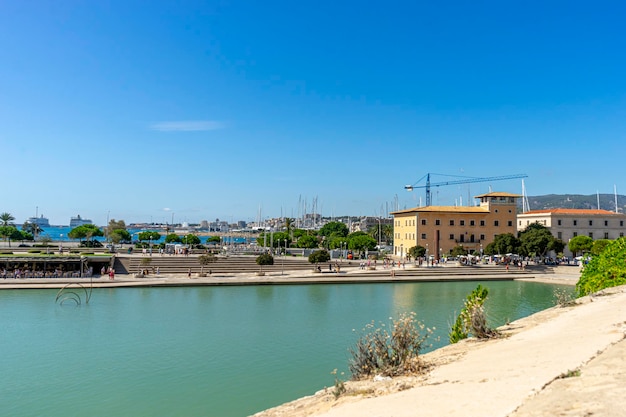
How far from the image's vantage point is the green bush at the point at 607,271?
63.2ft

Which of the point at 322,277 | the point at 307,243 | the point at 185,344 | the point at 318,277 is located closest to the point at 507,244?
the point at 322,277

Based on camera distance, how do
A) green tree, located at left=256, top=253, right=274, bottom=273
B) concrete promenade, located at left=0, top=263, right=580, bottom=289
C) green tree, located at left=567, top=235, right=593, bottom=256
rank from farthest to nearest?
green tree, located at left=567, top=235, right=593, bottom=256 → green tree, located at left=256, top=253, right=274, bottom=273 → concrete promenade, located at left=0, top=263, right=580, bottom=289

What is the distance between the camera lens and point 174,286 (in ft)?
108

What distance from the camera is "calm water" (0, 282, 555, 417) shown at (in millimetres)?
12094

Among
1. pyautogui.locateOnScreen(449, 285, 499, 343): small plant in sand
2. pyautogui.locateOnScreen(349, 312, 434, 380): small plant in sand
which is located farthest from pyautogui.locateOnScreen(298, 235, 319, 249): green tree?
pyautogui.locateOnScreen(349, 312, 434, 380): small plant in sand

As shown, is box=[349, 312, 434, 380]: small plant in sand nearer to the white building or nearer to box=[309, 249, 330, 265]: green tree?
box=[309, 249, 330, 265]: green tree

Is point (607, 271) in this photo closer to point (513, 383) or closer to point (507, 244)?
point (513, 383)

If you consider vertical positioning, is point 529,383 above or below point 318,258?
below

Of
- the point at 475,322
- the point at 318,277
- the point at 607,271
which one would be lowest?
the point at 318,277

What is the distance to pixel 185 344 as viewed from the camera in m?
17.4

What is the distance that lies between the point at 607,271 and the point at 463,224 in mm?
36750

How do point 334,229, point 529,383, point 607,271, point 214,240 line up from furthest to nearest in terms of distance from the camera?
1. point 334,229
2. point 214,240
3. point 607,271
4. point 529,383

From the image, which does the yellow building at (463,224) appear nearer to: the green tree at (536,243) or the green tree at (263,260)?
the green tree at (536,243)

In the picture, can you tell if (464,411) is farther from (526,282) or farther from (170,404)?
(526,282)
